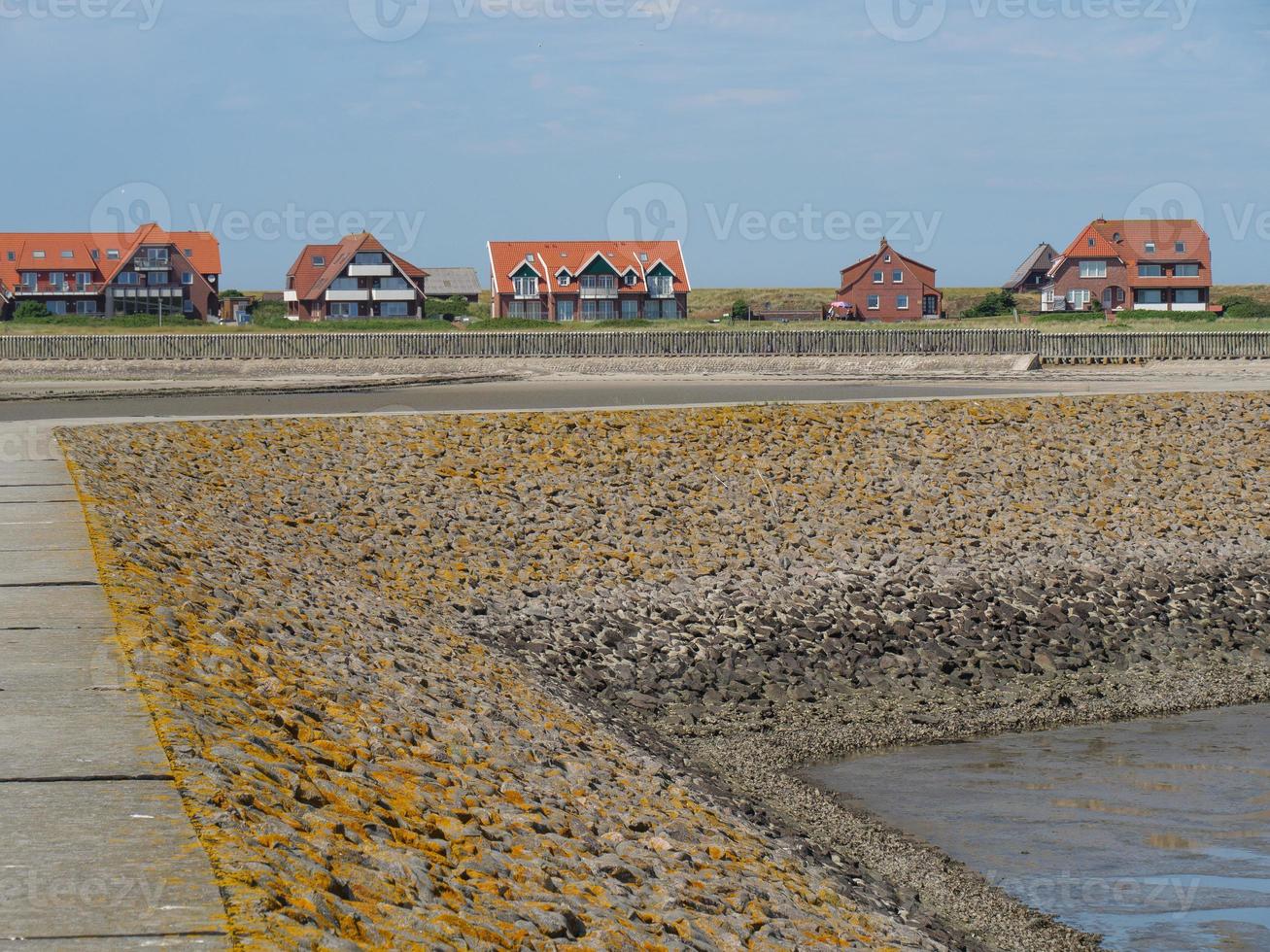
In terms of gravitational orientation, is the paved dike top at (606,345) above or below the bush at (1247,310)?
below

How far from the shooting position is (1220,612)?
18016 millimetres

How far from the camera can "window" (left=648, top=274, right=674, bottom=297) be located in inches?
3846

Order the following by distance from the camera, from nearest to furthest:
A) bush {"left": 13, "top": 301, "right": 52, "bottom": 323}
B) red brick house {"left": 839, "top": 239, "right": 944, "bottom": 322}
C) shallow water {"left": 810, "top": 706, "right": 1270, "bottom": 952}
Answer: shallow water {"left": 810, "top": 706, "right": 1270, "bottom": 952} < bush {"left": 13, "top": 301, "right": 52, "bottom": 323} < red brick house {"left": 839, "top": 239, "right": 944, "bottom": 322}

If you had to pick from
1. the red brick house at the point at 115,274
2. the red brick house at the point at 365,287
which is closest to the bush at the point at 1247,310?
the red brick house at the point at 365,287

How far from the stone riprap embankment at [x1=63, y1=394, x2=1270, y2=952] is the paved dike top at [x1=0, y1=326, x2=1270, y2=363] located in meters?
27.0

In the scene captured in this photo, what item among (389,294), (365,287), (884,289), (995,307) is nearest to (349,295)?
(365,287)

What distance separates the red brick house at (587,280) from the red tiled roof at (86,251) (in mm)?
22530

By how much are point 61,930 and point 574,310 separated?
93343mm

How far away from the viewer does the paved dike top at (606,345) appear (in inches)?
2062

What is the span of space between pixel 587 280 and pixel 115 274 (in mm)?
34164

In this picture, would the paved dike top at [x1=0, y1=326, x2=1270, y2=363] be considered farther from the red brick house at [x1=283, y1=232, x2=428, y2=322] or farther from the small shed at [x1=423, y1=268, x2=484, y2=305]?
the small shed at [x1=423, y1=268, x2=484, y2=305]

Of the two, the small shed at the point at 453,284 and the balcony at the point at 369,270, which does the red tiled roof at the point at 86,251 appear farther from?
the small shed at the point at 453,284

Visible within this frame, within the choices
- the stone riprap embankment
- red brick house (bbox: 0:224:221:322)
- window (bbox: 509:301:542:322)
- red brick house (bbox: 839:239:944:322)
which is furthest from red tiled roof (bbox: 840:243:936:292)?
the stone riprap embankment

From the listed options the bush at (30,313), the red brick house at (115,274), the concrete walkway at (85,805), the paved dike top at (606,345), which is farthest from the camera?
the red brick house at (115,274)
